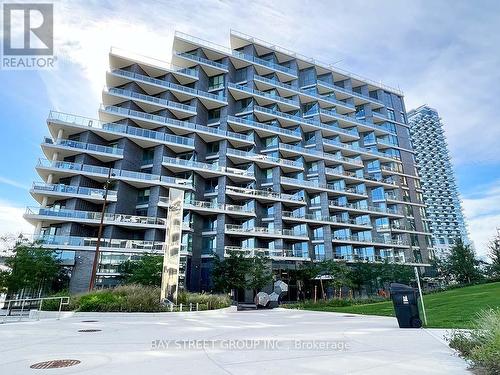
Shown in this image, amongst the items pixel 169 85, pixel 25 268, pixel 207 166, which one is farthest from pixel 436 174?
pixel 25 268

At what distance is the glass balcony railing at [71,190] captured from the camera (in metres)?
33.3

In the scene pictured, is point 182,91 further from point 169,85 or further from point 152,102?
point 152,102

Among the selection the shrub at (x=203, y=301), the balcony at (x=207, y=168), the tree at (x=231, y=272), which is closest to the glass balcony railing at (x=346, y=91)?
the balcony at (x=207, y=168)

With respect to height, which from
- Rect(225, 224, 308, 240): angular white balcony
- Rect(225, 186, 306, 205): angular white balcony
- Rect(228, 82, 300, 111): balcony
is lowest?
Rect(225, 224, 308, 240): angular white balcony

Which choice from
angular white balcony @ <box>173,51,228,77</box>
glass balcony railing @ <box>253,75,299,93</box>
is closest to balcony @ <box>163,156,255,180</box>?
angular white balcony @ <box>173,51,228,77</box>

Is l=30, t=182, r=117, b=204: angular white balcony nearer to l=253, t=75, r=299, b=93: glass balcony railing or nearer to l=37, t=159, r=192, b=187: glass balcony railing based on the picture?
l=37, t=159, r=192, b=187: glass balcony railing

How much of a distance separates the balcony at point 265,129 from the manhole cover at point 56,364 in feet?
135

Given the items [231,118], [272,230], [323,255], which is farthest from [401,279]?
[231,118]

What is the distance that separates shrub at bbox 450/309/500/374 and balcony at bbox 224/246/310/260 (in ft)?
102

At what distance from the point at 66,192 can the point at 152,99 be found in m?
16.2

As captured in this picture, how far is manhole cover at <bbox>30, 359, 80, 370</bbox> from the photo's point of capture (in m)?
5.54

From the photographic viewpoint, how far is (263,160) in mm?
44844

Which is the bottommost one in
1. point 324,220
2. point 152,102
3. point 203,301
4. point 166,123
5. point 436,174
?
point 203,301

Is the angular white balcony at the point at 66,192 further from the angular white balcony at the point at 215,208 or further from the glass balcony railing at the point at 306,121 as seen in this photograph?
the glass balcony railing at the point at 306,121
